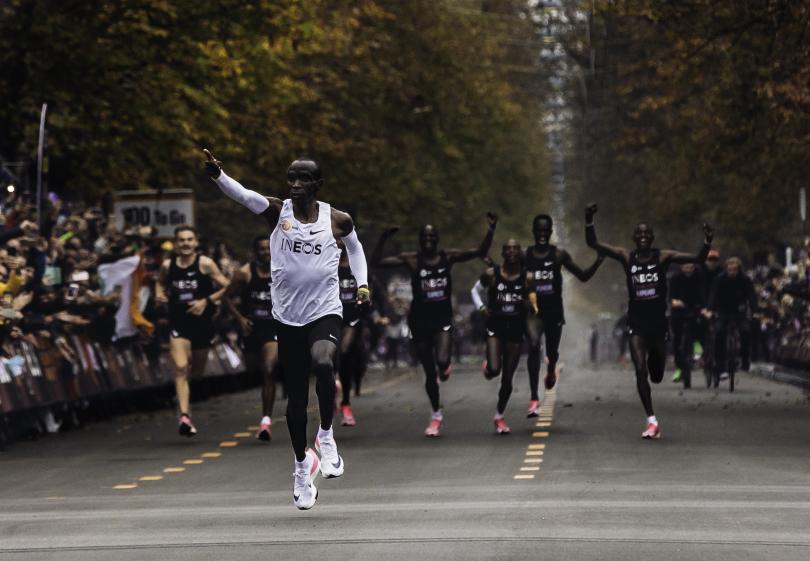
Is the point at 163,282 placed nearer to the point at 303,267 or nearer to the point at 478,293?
the point at 478,293

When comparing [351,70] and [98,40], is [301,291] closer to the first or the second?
[98,40]

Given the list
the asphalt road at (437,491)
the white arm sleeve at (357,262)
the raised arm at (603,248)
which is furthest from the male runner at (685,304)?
the white arm sleeve at (357,262)

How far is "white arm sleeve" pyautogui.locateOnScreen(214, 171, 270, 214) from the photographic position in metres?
11.3

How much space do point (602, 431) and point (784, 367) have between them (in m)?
16.4

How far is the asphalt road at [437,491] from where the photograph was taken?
10.0m

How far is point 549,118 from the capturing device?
68.4 meters

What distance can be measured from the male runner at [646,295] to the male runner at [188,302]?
376cm

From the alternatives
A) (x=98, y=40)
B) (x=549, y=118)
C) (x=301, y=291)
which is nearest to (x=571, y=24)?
(x=549, y=118)

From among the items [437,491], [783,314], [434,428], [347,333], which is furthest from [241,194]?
[783,314]

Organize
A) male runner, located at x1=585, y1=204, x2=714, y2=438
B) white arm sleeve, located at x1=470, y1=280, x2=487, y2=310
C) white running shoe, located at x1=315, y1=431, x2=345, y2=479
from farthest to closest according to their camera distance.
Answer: white arm sleeve, located at x1=470, y1=280, x2=487, y2=310
male runner, located at x1=585, y1=204, x2=714, y2=438
white running shoe, located at x1=315, y1=431, x2=345, y2=479

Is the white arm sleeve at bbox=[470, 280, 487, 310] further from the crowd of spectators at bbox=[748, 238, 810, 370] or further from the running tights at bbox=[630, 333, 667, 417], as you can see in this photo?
the crowd of spectators at bbox=[748, 238, 810, 370]

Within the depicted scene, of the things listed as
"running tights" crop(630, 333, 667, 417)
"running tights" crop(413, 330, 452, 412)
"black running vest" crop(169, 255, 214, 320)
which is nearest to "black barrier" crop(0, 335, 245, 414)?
"black running vest" crop(169, 255, 214, 320)

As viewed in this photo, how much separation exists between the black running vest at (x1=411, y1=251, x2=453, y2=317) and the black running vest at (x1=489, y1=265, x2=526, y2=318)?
48 centimetres

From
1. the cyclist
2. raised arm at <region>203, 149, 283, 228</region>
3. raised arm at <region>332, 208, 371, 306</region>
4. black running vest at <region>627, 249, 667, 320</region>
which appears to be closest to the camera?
raised arm at <region>203, 149, 283, 228</region>
